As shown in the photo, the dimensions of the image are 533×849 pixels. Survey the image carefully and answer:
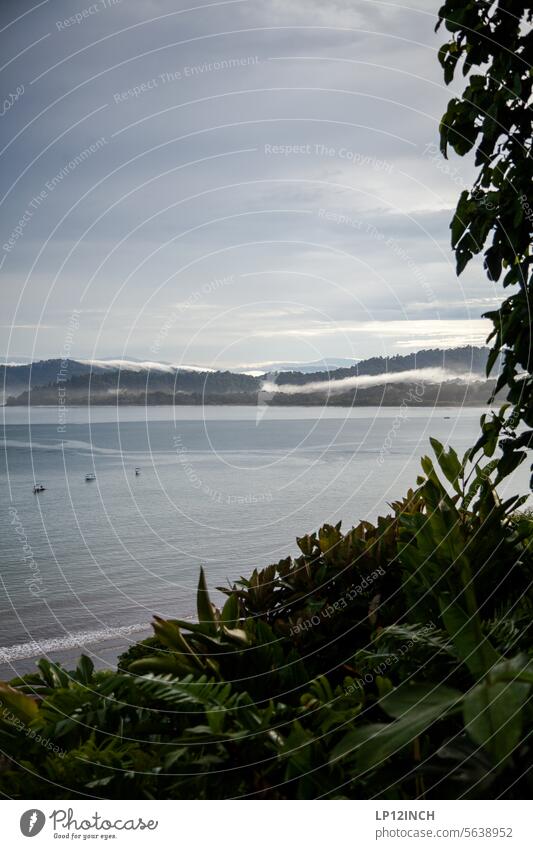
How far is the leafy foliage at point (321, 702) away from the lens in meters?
1.91

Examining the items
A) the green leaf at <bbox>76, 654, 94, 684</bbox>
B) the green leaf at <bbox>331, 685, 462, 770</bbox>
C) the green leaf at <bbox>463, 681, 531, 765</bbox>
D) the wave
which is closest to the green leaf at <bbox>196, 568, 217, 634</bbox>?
the green leaf at <bbox>76, 654, 94, 684</bbox>

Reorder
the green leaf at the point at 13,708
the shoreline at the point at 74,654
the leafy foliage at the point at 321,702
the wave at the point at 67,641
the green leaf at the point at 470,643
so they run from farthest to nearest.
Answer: the wave at the point at 67,641 → the shoreline at the point at 74,654 → the green leaf at the point at 13,708 → the green leaf at the point at 470,643 → the leafy foliage at the point at 321,702

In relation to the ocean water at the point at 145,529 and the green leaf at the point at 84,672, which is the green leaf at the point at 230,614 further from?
the ocean water at the point at 145,529

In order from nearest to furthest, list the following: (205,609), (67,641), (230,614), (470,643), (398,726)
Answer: (398,726)
(470,643)
(205,609)
(230,614)
(67,641)

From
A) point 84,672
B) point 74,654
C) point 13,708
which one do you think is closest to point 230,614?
point 84,672

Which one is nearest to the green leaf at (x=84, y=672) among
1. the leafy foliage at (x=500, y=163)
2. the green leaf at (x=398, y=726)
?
the green leaf at (x=398, y=726)

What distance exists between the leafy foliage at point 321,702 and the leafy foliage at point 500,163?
0.49 m

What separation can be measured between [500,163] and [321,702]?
2224 mm

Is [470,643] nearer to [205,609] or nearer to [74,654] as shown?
[205,609]

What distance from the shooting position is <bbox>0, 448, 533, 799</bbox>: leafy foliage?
75.1 inches

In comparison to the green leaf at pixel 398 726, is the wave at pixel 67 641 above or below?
below

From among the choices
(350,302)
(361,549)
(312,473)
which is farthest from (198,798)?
(312,473)

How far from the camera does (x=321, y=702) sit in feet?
7.09

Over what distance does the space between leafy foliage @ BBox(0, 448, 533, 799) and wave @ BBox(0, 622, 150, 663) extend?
29.9 ft
